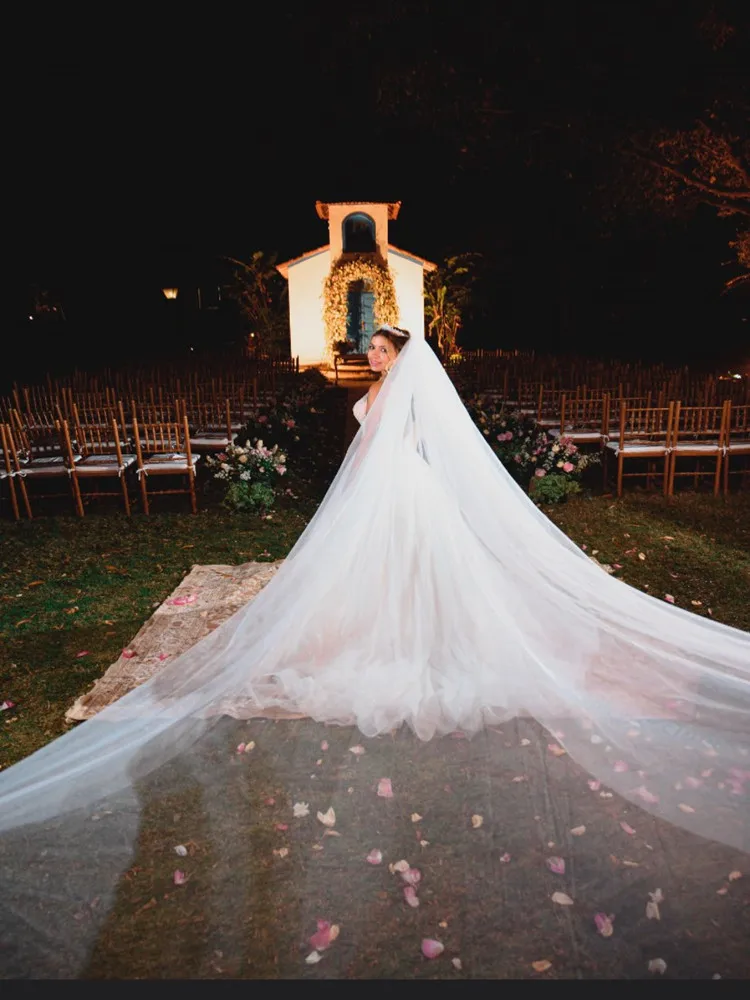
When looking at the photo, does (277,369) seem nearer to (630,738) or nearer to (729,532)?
(729,532)

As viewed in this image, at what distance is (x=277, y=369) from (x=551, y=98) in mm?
8354

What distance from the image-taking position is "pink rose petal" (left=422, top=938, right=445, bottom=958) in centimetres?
207

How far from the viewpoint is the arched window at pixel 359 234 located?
907 inches

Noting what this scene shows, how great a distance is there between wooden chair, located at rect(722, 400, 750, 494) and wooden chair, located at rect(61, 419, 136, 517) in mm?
6820

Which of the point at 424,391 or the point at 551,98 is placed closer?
the point at 424,391

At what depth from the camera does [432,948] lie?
82.1 inches

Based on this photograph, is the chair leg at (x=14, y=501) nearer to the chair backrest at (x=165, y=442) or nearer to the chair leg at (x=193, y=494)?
the chair backrest at (x=165, y=442)

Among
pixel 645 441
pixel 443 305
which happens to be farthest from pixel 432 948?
pixel 443 305

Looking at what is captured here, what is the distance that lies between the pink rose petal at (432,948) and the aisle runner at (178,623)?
2.14 m

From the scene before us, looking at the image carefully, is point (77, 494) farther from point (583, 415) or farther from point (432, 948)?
point (432, 948)

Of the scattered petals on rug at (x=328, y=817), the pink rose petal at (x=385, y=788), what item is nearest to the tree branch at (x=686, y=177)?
the pink rose petal at (x=385, y=788)

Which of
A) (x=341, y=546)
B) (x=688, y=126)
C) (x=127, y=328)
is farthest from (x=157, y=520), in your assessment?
(x=127, y=328)

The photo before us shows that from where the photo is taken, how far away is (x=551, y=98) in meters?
9.31

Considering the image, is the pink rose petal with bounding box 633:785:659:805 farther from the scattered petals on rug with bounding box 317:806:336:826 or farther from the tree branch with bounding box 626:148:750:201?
the tree branch with bounding box 626:148:750:201
